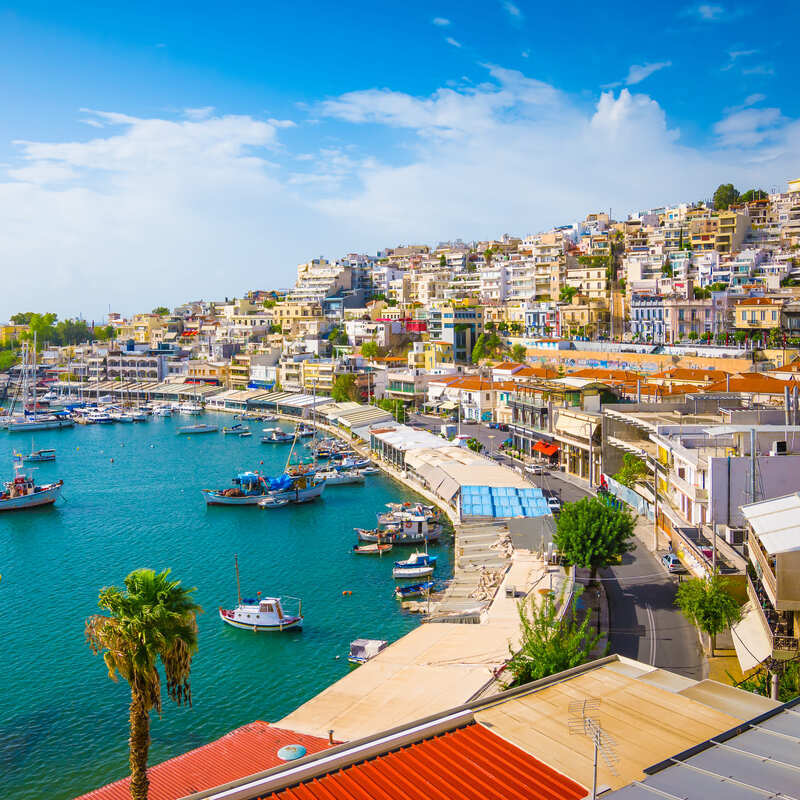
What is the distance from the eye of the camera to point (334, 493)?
111 feet

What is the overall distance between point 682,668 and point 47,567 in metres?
19.1

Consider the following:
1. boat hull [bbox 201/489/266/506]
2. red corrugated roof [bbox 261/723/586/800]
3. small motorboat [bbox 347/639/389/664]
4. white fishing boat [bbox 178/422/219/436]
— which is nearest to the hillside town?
red corrugated roof [bbox 261/723/586/800]

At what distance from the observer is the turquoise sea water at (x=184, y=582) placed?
1378 centimetres

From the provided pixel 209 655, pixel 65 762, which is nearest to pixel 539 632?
pixel 65 762

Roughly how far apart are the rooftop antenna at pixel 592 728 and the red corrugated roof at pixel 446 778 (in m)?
0.46

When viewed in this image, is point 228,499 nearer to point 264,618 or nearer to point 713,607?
point 264,618

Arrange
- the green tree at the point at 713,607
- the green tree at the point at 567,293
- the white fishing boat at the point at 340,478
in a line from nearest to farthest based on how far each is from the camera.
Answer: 1. the green tree at the point at 713,607
2. the white fishing boat at the point at 340,478
3. the green tree at the point at 567,293

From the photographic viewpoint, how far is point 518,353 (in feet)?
183

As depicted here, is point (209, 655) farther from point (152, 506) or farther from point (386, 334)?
point (386, 334)

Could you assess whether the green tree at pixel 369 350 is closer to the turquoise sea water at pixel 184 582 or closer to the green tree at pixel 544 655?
A: the turquoise sea water at pixel 184 582

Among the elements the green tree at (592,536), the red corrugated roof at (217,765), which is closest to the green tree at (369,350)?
the green tree at (592,536)

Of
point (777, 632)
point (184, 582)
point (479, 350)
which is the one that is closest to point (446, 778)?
point (777, 632)

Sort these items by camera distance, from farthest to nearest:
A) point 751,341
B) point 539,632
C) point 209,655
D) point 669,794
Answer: point 751,341 < point 209,655 < point 539,632 < point 669,794

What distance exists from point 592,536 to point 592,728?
10.4 m
